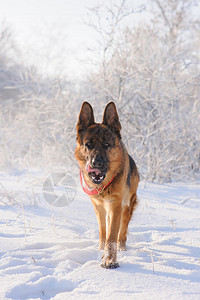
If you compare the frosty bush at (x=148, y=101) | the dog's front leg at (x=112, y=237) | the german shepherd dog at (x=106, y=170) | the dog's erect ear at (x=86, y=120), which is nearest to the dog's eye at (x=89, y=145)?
the german shepherd dog at (x=106, y=170)

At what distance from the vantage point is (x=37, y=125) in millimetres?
9625

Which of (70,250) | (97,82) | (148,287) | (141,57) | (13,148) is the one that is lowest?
(13,148)

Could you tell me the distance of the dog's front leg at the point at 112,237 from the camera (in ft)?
7.62

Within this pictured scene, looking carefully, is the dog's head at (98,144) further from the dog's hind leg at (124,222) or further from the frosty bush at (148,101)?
the frosty bush at (148,101)

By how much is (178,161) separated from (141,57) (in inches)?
114

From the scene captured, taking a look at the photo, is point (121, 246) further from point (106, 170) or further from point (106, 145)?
point (106, 145)

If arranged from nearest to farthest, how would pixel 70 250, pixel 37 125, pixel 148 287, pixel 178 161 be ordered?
pixel 148 287, pixel 70 250, pixel 178 161, pixel 37 125

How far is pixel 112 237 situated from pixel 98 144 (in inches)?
33.4

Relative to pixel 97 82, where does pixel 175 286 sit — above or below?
below

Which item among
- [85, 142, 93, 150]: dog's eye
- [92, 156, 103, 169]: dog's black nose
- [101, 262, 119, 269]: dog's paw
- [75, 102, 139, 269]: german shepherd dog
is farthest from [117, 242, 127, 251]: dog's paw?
[85, 142, 93, 150]: dog's eye

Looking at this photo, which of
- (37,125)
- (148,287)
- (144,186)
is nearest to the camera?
(148,287)

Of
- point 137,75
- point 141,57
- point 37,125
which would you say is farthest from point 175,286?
point 37,125

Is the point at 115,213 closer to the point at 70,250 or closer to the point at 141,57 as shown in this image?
the point at 70,250

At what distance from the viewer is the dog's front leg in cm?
232
